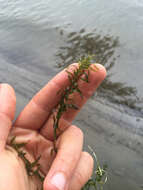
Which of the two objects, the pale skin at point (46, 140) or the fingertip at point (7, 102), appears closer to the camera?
the pale skin at point (46, 140)


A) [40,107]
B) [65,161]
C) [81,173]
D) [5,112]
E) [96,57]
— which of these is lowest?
[81,173]

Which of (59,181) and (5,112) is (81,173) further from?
(5,112)

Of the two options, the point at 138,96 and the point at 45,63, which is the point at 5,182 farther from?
the point at 45,63

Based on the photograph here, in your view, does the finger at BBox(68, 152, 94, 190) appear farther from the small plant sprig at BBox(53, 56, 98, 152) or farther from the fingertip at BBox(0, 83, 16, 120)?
the fingertip at BBox(0, 83, 16, 120)

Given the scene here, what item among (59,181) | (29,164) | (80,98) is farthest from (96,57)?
(59,181)

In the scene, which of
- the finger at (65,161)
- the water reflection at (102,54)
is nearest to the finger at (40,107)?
the finger at (65,161)

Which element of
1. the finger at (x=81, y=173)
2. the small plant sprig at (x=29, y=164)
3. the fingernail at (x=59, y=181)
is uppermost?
the fingernail at (x=59, y=181)

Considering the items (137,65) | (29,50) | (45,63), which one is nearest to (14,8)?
(29,50)

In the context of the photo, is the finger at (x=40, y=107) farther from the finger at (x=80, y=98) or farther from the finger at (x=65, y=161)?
the finger at (x=65, y=161)
